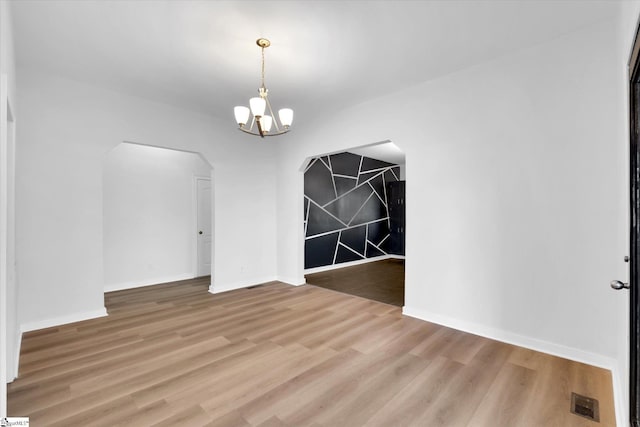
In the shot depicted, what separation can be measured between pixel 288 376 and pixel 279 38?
287 cm

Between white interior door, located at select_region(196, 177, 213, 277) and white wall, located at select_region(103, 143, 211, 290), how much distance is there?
4.5 inches

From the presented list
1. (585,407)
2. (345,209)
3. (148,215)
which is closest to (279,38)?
(585,407)

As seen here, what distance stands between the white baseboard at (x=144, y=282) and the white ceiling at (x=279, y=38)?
3175 mm

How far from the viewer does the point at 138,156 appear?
518cm

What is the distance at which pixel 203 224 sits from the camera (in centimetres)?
600

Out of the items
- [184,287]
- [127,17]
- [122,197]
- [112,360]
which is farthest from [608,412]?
[122,197]

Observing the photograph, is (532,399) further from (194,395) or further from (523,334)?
(194,395)

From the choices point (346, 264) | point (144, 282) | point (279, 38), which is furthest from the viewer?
point (346, 264)

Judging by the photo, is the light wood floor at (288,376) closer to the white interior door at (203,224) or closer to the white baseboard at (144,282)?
the white baseboard at (144,282)

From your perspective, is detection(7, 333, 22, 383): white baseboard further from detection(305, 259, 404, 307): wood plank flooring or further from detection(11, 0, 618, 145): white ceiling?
detection(305, 259, 404, 307): wood plank flooring

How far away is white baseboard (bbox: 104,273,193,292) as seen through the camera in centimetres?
489

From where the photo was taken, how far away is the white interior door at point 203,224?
5926 mm

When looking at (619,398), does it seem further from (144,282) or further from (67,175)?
(144,282)

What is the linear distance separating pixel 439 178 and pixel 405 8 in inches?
70.5
